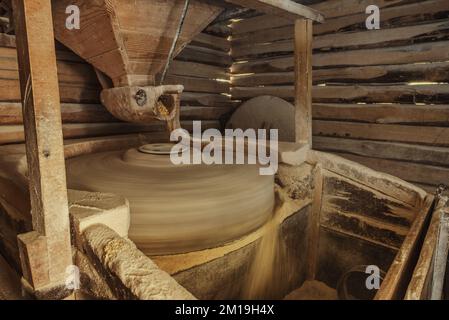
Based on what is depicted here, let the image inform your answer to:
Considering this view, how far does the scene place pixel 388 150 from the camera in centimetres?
404

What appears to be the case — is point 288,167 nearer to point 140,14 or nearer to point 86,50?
point 140,14

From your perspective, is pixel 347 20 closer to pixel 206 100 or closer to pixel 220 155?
pixel 206 100

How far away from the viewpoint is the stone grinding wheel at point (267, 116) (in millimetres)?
4621

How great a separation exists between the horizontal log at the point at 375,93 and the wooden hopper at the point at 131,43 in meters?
2.07

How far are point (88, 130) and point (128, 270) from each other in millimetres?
2826

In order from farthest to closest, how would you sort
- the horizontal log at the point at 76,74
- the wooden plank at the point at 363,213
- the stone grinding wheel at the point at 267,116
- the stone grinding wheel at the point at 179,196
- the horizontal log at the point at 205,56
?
→ the horizontal log at the point at 205,56 < the stone grinding wheel at the point at 267,116 < the horizontal log at the point at 76,74 < the wooden plank at the point at 363,213 < the stone grinding wheel at the point at 179,196

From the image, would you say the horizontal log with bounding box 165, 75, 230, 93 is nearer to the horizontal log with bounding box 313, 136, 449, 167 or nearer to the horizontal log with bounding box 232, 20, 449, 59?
the horizontal log with bounding box 232, 20, 449, 59

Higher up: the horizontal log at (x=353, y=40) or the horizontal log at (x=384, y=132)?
the horizontal log at (x=353, y=40)

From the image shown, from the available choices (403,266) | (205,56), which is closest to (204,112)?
(205,56)

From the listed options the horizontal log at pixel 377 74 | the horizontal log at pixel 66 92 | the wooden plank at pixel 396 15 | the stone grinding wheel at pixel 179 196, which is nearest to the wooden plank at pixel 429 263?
the stone grinding wheel at pixel 179 196

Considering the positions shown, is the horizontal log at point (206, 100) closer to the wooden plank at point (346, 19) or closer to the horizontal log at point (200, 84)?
the horizontal log at point (200, 84)

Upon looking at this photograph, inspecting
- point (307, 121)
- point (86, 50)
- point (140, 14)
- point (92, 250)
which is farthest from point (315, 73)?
point (92, 250)

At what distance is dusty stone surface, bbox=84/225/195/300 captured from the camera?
1185 mm

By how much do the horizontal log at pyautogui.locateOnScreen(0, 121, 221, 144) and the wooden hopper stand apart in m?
0.71
